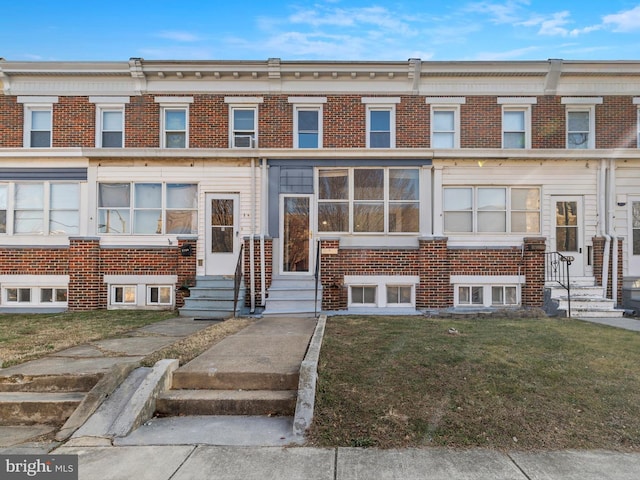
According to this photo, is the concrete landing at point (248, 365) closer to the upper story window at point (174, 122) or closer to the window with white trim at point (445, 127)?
the upper story window at point (174, 122)

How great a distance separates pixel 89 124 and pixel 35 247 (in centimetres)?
366

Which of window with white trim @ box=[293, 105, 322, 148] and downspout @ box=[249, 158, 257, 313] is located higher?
window with white trim @ box=[293, 105, 322, 148]

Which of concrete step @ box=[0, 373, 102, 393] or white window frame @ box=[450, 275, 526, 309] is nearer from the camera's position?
concrete step @ box=[0, 373, 102, 393]

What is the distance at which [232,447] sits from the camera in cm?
335

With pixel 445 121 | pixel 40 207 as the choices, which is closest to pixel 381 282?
pixel 445 121

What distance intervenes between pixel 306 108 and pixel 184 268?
219 inches

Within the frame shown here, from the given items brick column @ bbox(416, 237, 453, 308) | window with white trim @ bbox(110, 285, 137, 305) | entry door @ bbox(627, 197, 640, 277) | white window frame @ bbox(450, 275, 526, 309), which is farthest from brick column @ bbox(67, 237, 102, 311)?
entry door @ bbox(627, 197, 640, 277)

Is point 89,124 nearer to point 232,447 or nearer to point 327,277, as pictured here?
point 327,277

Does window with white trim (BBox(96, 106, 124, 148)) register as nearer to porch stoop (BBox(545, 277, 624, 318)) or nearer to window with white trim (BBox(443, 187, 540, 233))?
window with white trim (BBox(443, 187, 540, 233))

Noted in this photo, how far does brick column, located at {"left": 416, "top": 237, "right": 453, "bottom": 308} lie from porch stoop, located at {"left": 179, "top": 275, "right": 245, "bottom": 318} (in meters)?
4.64

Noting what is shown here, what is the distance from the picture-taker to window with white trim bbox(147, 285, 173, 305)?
10227 millimetres

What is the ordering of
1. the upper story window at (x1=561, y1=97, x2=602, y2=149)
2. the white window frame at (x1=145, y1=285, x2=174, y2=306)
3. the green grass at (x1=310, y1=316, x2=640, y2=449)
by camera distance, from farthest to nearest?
the upper story window at (x1=561, y1=97, x2=602, y2=149), the white window frame at (x1=145, y1=285, x2=174, y2=306), the green grass at (x1=310, y1=316, x2=640, y2=449)

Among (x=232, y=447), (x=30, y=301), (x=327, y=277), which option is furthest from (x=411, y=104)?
(x=30, y=301)

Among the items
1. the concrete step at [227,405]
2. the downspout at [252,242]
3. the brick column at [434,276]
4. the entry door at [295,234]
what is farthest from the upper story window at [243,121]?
the concrete step at [227,405]
